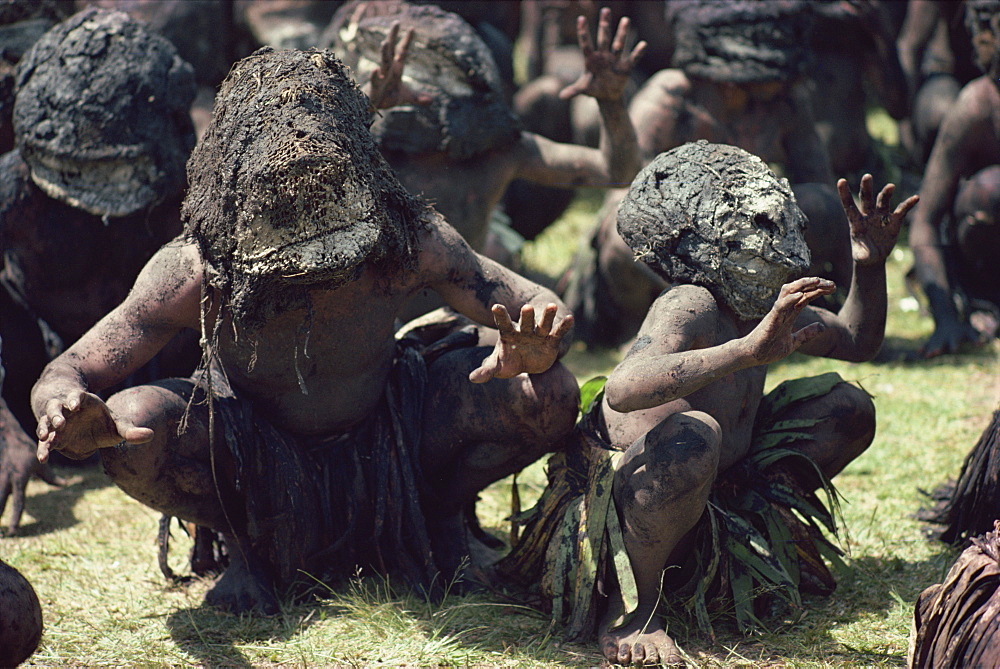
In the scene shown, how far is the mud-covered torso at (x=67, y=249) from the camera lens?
400 centimetres

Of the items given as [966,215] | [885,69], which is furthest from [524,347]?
[885,69]

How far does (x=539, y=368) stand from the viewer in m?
2.88

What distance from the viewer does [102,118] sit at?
3.79 meters

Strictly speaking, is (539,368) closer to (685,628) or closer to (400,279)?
(400,279)

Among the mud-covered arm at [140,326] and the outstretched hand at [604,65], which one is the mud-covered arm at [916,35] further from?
the mud-covered arm at [140,326]

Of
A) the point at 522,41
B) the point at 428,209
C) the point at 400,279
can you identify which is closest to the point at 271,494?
the point at 400,279

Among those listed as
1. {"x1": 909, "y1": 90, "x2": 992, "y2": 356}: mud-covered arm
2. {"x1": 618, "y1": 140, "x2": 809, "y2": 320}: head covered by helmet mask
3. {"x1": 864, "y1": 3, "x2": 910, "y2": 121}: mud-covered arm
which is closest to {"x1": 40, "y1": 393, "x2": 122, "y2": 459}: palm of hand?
{"x1": 618, "y1": 140, "x2": 809, "y2": 320}: head covered by helmet mask

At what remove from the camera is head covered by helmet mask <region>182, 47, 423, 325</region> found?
264cm

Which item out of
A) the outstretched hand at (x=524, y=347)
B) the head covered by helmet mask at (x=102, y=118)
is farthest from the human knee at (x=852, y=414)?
the head covered by helmet mask at (x=102, y=118)

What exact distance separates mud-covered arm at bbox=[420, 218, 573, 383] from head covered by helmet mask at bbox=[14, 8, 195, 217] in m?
1.36

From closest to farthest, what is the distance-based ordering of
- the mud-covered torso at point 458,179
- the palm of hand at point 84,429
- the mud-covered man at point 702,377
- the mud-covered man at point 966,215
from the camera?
1. the palm of hand at point 84,429
2. the mud-covered man at point 702,377
3. the mud-covered torso at point 458,179
4. the mud-covered man at point 966,215

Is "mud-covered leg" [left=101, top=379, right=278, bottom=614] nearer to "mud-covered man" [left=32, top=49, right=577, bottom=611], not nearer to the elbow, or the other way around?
"mud-covered man" [left=32, top=49, right=577, bottom=611]

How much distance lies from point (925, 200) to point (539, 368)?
3.40m

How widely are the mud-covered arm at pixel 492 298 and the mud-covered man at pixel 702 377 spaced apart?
219mm
